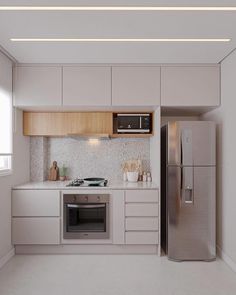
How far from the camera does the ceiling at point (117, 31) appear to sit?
7.41ft

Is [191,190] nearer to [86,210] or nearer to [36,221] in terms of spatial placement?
[86,210]

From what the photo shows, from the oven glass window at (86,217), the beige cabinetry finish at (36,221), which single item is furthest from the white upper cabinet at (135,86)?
the beige cabinetry finish at (36,221)

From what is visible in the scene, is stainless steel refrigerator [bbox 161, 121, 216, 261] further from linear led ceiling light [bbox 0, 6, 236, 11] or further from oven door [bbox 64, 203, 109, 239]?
linear led ceiling light [bbox 0, 6, 236, 11]

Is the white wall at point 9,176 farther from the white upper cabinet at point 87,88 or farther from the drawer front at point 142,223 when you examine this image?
the drawer front at point 142,223

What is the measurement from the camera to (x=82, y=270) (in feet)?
10.1

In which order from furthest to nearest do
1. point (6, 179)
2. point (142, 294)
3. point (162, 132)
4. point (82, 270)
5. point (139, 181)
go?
1. point (139, 181)
2. point (162, 132)
3. point (6, 179)
4. point (82, 270)
5. point (142, 294)

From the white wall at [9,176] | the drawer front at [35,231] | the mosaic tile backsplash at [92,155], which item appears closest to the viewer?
the white wall at [9,176]

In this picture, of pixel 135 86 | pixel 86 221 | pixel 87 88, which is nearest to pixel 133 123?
pixel 135 86

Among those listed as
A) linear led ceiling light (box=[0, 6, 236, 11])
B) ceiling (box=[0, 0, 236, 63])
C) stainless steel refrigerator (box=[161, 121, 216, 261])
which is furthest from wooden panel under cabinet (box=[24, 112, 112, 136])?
linear led ceiling light (box=[0, 6, 236, 11])

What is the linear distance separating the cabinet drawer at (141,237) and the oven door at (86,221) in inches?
11.2

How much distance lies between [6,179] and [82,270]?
142 centimetres

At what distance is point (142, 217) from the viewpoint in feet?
11.5

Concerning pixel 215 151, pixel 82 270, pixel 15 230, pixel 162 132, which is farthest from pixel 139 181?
pixel 15 230

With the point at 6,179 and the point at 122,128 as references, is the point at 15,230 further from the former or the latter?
the point at 122,128
